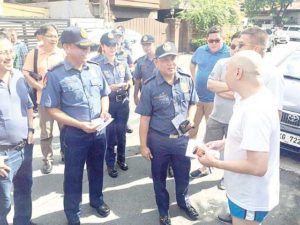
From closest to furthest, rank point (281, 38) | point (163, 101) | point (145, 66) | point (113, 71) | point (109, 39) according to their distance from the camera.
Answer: point (163, 101)
point (109, 39)
point (113, 71)
point (145, 66)
point (281, 38)

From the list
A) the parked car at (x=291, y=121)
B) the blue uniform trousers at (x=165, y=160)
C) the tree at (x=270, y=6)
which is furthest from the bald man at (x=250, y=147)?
the tree at (x=270, y=6)

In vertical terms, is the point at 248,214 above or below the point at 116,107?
below

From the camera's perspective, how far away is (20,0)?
20328 mm

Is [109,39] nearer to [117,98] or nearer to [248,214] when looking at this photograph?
[117,98]

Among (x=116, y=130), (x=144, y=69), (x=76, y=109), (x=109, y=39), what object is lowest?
(x=116, y=130)

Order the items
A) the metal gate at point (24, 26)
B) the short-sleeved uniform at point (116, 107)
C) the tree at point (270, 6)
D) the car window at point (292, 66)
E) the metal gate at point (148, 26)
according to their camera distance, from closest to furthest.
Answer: the short-sleeved uniform at point (116, 107), the car window at point (292, 66), the metal gate at point (24, 26), the metal gate at point (148, 26), the tree at point (270, 6)

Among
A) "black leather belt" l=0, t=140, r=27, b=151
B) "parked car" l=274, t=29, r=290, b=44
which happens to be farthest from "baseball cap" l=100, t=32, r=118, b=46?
"parked car" l=274, t=29, r=290, b=44

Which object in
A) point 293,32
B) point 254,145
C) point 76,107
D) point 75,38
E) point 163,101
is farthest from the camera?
point 293,32

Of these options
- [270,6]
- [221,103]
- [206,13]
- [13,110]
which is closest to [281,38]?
[206,13]

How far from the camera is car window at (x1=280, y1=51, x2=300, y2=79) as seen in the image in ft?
18.0

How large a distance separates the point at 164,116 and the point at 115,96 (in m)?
1.38

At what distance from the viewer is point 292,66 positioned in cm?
570

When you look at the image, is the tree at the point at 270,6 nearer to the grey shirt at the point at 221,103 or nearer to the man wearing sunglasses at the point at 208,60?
the man wearing sunglasses at the point at 208,60

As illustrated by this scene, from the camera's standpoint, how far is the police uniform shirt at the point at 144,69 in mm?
4969
